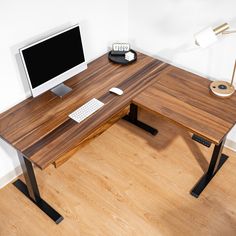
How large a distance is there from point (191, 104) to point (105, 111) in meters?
0.63

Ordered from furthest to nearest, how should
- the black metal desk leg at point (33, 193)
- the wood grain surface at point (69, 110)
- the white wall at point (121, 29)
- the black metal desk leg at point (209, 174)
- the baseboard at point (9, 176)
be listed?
the baseboard at point (9, 176) < the black metal desk leg at point (209, 174) < the black metal desk leg at point (33, 193) < the white wall at point (121, 29) < the wood grain surface at point (69, 110)

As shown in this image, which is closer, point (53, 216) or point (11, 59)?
point (11, 59)

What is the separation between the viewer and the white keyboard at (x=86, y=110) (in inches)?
94.0

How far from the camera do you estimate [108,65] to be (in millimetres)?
2938

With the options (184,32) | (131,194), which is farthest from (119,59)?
(131,194)

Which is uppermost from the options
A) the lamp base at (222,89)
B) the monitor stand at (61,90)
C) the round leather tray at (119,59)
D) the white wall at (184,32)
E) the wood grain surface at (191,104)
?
the white wall at (184,32)

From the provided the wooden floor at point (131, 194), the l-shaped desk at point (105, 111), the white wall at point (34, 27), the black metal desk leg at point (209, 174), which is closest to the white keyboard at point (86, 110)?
the l-shaped desk at point (105, 111)

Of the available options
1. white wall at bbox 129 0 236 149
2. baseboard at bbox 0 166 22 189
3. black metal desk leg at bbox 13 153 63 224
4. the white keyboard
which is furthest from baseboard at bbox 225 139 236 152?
baseboard at bbox 0 166 22 189

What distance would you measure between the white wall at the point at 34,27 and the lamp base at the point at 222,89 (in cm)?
104

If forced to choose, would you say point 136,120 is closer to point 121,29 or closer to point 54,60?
point 121,29

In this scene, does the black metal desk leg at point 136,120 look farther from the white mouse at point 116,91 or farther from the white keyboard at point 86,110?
the white keyboard at point 86,110

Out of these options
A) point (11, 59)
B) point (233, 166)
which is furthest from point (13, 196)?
point (233, 166)

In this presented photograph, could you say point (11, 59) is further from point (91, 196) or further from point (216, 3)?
point (216, 3)

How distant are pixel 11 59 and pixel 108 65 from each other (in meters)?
0.88
